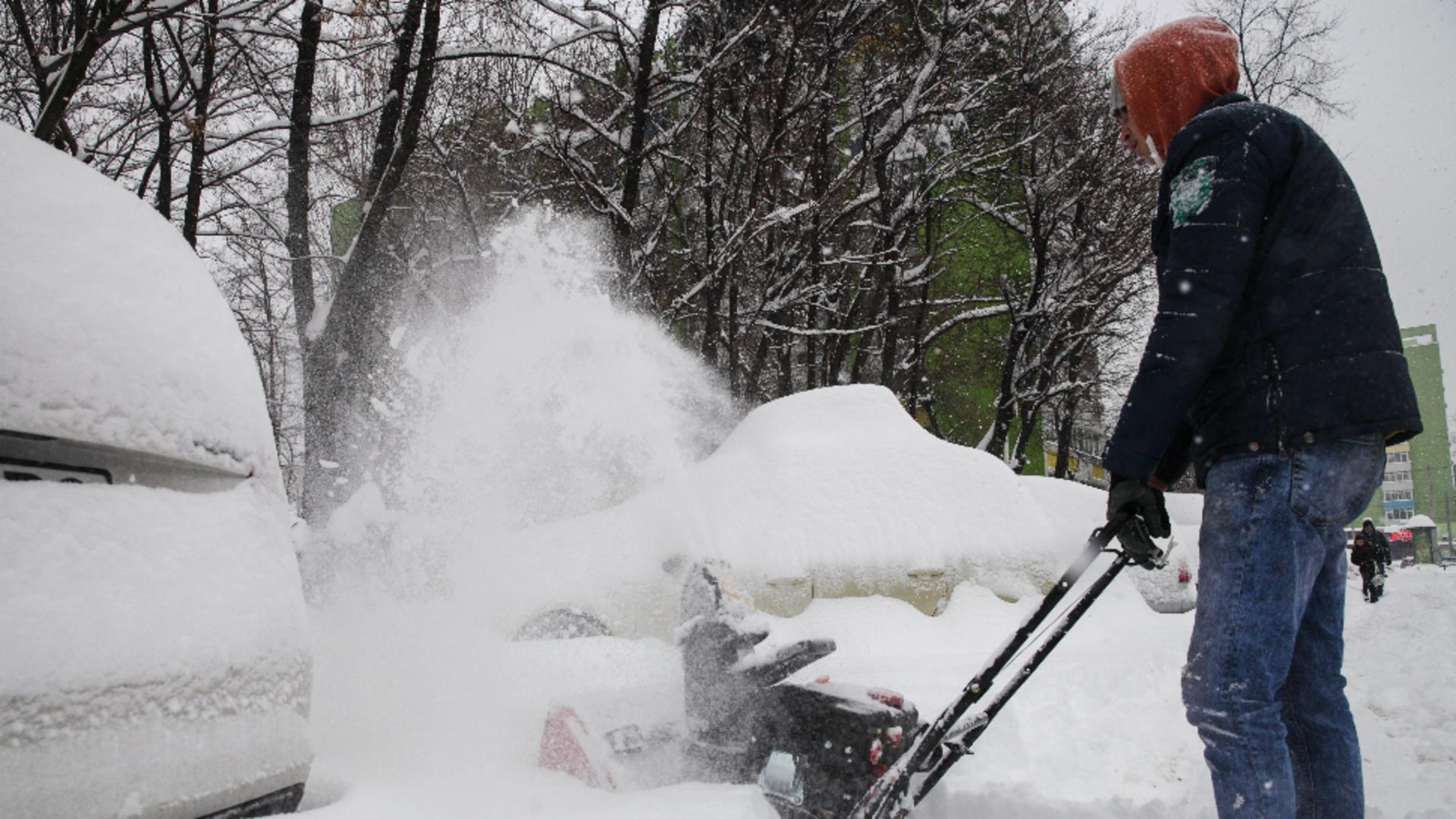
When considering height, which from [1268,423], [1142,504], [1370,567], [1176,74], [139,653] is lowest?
[1370,567]

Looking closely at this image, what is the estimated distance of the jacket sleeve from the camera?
2.07 metres

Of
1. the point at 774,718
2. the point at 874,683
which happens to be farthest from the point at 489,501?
the point at 774,718

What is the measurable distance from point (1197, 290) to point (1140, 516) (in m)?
0.55

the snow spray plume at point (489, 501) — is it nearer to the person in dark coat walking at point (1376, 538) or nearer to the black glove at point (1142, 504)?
the black glove at point (1142, 504)

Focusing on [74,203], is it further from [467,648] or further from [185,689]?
[467,648]

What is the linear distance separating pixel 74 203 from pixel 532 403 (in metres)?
7.43

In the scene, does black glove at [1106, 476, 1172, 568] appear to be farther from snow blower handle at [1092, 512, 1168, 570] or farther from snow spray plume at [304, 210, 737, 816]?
snow spray plume at [304, 210, 737, 816]

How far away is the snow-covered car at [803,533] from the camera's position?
18.7 ft

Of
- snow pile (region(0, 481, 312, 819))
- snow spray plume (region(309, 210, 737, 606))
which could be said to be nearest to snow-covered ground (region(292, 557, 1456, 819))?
snow pile (region(0, 481, 312, 819))

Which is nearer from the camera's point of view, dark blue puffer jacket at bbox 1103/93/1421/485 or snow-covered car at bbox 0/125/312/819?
snow-covered car at bbox 0/125/312/819

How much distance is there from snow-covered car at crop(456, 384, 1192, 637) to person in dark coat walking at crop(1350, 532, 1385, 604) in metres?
8.69

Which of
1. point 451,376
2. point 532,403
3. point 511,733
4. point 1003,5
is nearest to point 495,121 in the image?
point 451,376

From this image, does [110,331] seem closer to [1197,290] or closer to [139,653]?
[139,653]

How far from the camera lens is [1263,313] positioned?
2113 mm
